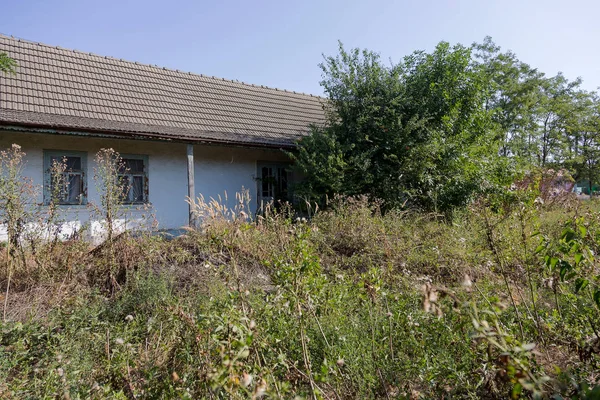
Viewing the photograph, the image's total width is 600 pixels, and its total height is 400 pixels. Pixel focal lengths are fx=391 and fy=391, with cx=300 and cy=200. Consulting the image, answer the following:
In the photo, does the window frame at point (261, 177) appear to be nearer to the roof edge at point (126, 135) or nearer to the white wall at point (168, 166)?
the white wall at point (168, 166)

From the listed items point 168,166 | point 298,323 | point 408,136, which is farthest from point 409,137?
point 298,323

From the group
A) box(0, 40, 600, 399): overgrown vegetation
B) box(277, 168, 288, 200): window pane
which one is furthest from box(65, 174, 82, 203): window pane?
box(277, 168, 288, 200): window pane

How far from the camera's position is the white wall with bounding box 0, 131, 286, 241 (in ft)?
28.1

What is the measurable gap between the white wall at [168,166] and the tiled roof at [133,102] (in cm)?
61

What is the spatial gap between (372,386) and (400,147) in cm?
766

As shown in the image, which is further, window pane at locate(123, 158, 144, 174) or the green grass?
window pane at locate(123, 158, 144, 174)

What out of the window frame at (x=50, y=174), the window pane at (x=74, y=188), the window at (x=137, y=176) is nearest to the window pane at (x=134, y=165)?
the window at (x=137, y=176)

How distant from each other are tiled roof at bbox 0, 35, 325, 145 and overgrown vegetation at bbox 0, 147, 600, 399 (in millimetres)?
4743

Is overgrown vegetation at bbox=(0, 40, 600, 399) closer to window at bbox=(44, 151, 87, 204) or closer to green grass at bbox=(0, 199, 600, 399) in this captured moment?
green grass at bbox=(0, 199, 600, 399)

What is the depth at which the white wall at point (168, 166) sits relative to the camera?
8570mm

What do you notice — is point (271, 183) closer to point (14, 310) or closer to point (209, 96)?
point (209, 96)

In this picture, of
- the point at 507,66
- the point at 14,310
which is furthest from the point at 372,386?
the point at 507,66

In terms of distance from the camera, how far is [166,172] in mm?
10281

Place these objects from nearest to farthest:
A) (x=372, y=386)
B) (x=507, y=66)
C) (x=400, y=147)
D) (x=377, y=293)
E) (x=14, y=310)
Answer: (x=372, y=386) → (x=377, y=293) → (x=14, y=310) → (x=400, y=147) → (x=507, y=66)
